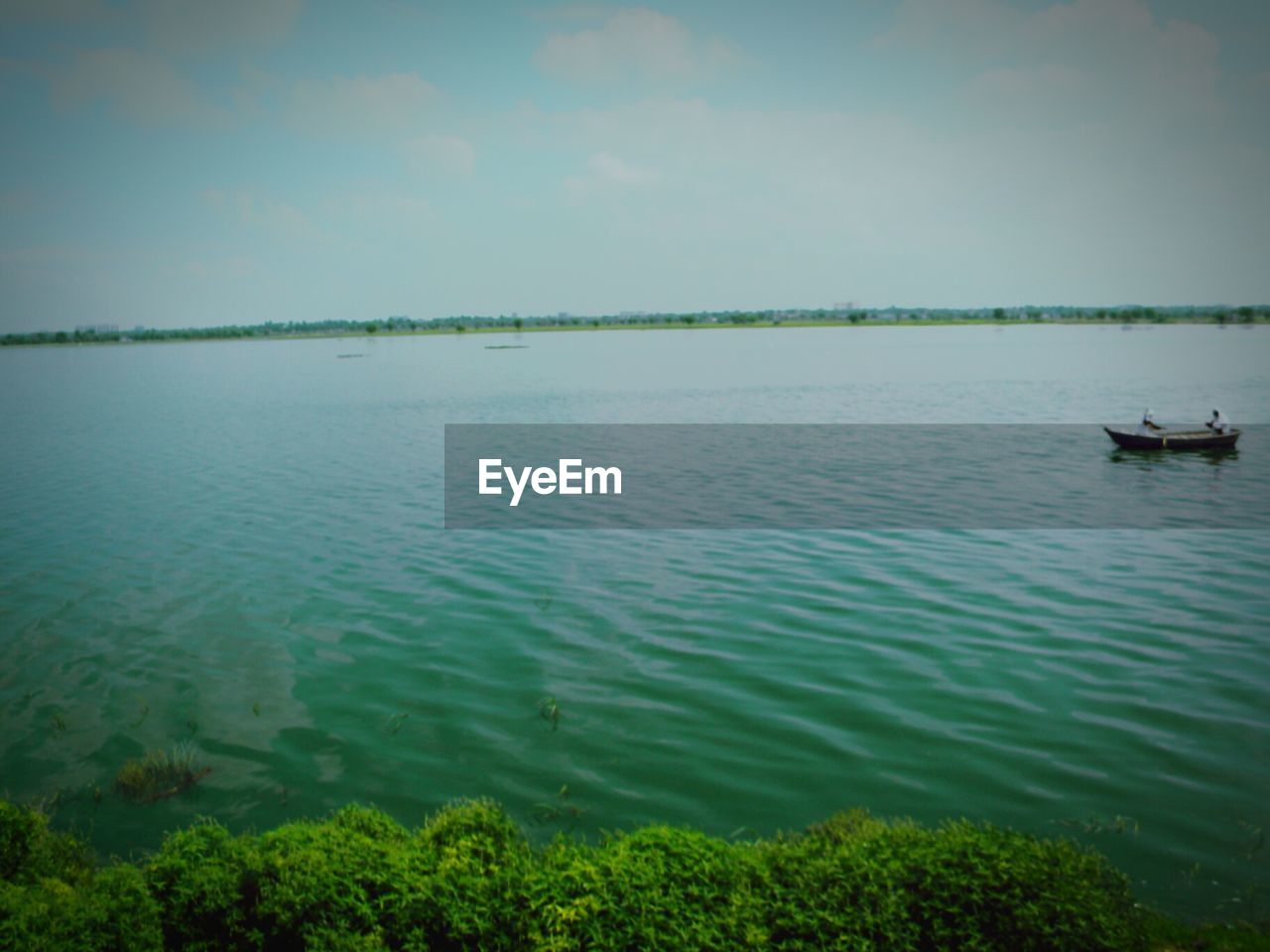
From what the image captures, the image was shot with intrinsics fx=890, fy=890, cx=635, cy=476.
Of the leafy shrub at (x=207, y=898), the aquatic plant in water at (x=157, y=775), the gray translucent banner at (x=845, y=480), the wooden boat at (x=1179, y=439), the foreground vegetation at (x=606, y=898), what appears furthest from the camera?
the wooden boat at (x=1179, y=439)

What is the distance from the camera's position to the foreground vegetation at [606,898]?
6.90 m

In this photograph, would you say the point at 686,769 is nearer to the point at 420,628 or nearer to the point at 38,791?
the point at 420,628

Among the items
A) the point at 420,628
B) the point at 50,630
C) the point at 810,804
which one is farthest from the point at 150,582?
the point at 810,804

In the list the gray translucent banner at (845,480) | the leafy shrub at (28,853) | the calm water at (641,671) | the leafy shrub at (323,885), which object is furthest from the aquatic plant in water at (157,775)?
the gray translucent banner at (845,480)

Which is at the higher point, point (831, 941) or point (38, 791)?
point (831, 941)

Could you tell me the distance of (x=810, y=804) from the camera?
36.2ft

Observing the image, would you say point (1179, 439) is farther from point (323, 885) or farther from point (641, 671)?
point (323, 885)

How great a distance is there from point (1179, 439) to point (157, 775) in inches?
1570

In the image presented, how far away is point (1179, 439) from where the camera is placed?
38.0m

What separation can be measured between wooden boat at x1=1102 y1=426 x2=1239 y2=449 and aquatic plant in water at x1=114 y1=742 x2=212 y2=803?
125 feet

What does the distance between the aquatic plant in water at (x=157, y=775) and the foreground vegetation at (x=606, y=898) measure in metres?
3.49

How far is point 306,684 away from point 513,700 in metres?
3.73

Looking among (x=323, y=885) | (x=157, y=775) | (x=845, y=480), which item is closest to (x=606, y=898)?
(x=323, y=885)

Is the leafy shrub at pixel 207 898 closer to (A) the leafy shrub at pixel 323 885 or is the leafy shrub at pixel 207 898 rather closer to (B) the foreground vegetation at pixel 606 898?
(B) the foreground vegetation at pixel 606 898
